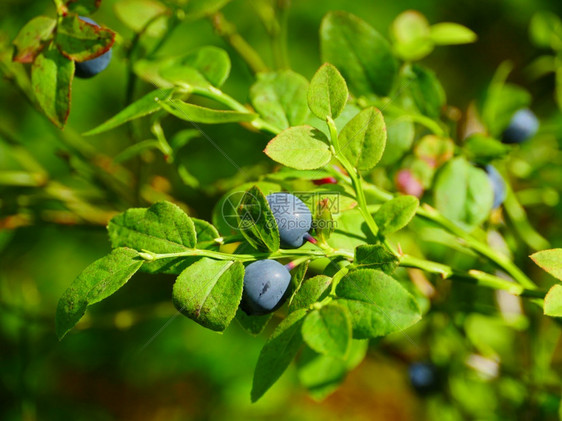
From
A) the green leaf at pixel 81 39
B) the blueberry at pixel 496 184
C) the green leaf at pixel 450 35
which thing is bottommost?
the blueberry at pixel 496 184

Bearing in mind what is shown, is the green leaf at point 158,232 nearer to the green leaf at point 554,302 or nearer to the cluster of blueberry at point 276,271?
the cluster of blueberry at point 276,271

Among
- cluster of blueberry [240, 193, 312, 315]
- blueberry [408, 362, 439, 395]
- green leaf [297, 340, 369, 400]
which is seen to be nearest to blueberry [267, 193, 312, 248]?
cluster of blueberry [240, 193, 312, 315]

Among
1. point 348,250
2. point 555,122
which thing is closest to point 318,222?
point 348,250

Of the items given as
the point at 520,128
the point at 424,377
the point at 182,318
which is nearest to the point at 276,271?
the point at 520,128

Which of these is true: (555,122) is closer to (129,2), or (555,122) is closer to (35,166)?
(129,2)

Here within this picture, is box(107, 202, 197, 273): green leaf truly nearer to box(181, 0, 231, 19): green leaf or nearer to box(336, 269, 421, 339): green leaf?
box(336, 269, 421, 339): green leaf

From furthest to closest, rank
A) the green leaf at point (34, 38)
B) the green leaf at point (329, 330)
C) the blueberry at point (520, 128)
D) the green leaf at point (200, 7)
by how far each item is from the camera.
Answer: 1. the blueberry at point (520, 128)
2. the green leaf at point (200, 7)
3. the green leaf at point (34, 38)
4. the green leaf at point (329, 330)

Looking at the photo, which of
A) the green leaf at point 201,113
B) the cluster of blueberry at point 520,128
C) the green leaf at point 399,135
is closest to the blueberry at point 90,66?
the green leaf at point 201,113
